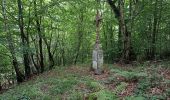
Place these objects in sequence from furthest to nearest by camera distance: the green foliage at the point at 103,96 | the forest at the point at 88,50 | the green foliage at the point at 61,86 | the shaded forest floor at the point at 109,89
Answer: the green foliage at the point at 61,86 < the forest at the point at 88,50 < the shaded forest floor at the point at 109,89 < the green foliage at the point at 103,96

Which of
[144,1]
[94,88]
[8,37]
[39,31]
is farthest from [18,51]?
[144,1]

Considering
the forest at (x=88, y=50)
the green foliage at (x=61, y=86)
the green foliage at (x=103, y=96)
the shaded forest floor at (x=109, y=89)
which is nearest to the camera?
the green foliage at (x=103, y=96)

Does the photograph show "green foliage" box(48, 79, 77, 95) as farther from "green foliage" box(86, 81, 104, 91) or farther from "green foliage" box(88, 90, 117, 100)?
"green foliage" box(88, 90, 117, 100)

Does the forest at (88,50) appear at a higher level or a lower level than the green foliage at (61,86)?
higher

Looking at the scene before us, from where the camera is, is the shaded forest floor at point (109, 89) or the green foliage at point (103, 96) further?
the shaded forest floor at point (109, 89)

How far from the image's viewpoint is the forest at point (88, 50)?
973 centimetres

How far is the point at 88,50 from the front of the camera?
2464 cm

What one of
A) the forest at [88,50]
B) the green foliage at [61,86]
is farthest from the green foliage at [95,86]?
the green foliage at [61,86]

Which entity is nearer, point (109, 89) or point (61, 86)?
point (109, 89)

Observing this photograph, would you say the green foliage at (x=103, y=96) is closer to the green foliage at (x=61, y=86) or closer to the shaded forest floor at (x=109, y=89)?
the shaded forest floor at (x=109, y=89)

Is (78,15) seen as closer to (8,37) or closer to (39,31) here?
(39,31)

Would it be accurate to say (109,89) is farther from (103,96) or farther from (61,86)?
(61,86)

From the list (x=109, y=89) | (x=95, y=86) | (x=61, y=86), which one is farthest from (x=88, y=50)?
(x=109, y=89)

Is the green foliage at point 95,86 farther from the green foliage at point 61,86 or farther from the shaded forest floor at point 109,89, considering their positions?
the green foliage at point 61,86
